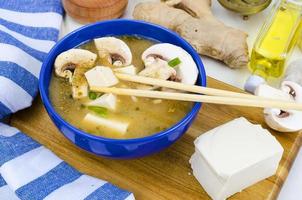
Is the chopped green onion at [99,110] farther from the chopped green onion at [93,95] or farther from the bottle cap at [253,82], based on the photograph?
the bottle cap at [253,82]

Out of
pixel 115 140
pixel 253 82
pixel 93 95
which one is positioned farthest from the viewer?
pixel 253 82

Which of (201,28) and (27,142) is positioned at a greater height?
(201,28)

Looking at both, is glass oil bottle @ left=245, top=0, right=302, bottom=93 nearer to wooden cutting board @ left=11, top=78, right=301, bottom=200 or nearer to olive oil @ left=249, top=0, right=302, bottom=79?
olive oil @ left=249, top=0, right=302, bottom=79

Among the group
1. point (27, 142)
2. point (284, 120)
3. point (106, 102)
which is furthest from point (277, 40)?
point (27, 142)

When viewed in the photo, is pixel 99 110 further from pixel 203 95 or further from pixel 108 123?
pixel 203 95

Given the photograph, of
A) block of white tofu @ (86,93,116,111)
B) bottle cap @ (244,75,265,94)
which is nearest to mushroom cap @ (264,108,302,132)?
bottle cap @ (244,75,265,94)

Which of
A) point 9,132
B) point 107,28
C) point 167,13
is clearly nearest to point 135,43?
point 107,28
